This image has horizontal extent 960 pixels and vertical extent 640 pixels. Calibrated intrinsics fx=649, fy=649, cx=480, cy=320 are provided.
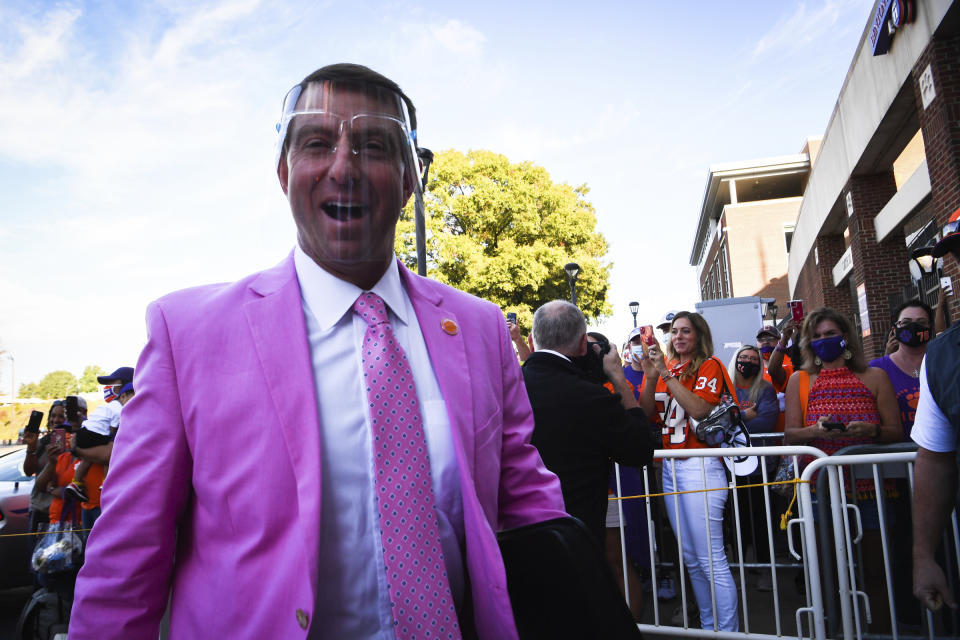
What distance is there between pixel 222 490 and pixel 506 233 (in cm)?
2243

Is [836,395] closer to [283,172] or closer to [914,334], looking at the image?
[914,334]

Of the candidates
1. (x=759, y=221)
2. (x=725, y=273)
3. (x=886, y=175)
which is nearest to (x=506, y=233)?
(x=886, y=175)

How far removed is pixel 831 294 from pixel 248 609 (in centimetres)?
1869

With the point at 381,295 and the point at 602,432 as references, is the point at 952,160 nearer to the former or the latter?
the point at 602,432

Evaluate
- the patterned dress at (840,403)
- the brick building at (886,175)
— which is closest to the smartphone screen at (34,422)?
the patterned dress at (840,403)

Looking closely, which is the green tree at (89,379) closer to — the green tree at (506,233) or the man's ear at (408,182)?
the green tree at (506,233)

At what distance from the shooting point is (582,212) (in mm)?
24016

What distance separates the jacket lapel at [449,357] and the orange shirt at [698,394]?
3.61 meters

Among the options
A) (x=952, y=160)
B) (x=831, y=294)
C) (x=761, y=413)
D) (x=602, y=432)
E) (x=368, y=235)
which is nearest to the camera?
(x=368, y=235)

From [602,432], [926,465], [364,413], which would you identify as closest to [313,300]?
[364,413]

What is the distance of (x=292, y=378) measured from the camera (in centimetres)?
128

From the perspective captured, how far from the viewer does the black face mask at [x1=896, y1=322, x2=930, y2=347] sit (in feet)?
15.4

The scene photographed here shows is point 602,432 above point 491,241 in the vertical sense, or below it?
below

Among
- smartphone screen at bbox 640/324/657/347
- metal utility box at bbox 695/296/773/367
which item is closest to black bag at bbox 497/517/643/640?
smartphone screen at bbox 640/324/657/347
